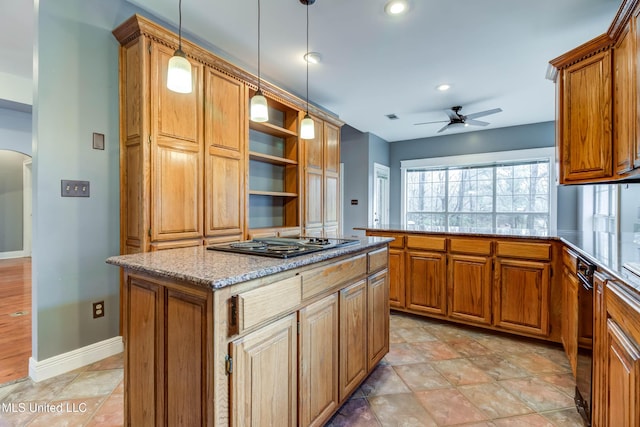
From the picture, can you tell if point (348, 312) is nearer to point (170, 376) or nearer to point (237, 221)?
point (170, 376)

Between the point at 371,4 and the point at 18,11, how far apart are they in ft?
9.55

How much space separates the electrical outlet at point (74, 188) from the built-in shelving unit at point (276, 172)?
1619mm

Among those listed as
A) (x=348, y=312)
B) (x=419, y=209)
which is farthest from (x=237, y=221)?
(x=419, y=209)

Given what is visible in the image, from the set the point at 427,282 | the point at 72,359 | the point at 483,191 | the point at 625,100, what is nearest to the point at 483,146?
the point at 483,191

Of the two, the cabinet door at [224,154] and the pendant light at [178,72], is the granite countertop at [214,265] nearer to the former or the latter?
the pendant light at [178,72]

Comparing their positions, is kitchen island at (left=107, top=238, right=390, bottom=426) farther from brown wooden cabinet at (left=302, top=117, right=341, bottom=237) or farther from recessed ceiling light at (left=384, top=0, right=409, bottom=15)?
brown wooden cabinet at (left=302, top=117, right=341, bottom=237)

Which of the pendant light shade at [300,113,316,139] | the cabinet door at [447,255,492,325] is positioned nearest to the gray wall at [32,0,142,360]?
the pendant light shade at [300,113,316,139]

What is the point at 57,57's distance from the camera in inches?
81.3

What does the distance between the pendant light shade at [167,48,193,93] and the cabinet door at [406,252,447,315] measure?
2.48m

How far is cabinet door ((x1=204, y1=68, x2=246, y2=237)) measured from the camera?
261 cm

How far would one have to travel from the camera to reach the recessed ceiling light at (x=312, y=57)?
10.0 ft

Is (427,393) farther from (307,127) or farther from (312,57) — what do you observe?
A: (312,57)

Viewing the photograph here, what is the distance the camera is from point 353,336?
1740 mm

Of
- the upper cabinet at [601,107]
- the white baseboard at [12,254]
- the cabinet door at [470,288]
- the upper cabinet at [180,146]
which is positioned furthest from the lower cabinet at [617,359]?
the white baseboard at [12,254]
